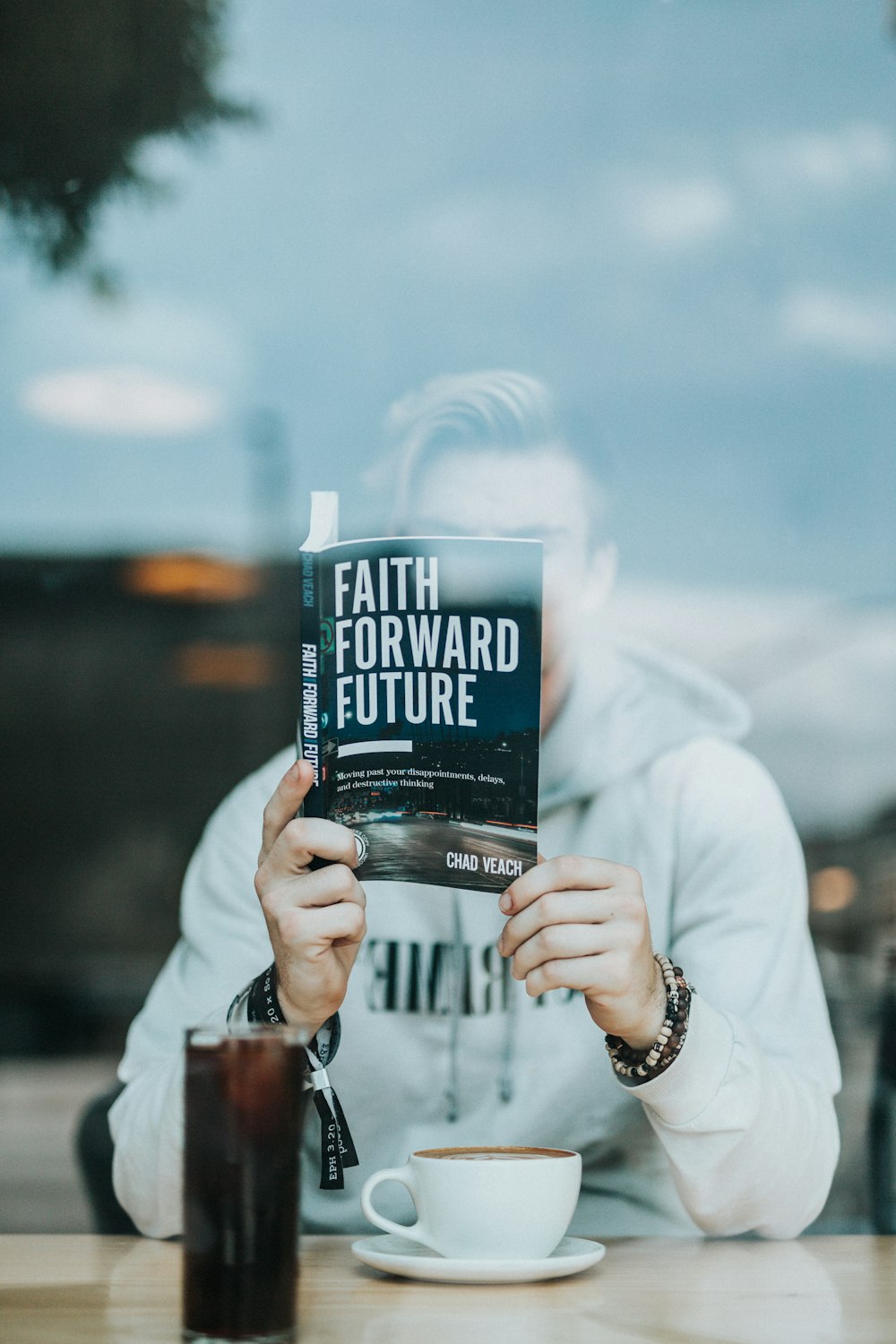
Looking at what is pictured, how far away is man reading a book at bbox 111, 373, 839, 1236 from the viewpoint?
1112 mm

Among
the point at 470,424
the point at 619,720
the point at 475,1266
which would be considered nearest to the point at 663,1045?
the point at 475,1266

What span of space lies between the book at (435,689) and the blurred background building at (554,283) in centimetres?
91

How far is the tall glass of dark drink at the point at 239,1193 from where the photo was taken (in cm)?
64

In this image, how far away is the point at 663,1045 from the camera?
862 millimetres

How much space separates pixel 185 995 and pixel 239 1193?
1.89ft

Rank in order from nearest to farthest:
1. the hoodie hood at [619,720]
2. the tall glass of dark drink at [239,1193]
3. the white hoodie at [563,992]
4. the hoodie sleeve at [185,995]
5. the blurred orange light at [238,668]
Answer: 1. the tall glass of dark drink at [239,1193]
2. the hoodie sleeve at [185,995]
3. the white hoodie at [563,992]
4. the hoodie hood at [619,720]
5. the blurred orange light at [238,668]

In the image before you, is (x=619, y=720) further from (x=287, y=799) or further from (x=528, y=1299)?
(x=528, y=1299)

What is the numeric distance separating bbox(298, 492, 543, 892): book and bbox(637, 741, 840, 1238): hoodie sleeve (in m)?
0.21

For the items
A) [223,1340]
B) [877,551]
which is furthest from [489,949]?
[877,551]

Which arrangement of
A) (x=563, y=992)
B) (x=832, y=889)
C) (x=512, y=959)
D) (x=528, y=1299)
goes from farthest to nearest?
(x=832, y=889) < (x=563, y=992) < (x=512, y=959) < (x=528, y=1299)

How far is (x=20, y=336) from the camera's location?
266cm

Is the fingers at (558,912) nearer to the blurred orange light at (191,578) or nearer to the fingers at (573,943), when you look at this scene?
the fingers at (573,943)

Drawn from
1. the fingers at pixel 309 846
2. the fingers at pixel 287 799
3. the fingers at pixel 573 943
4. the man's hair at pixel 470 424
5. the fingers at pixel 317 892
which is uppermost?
the man's hair at pixel 470 424

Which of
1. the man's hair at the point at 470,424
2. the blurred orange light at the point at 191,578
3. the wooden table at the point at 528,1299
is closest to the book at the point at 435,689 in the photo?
the wooden table at the point at 528,1299
